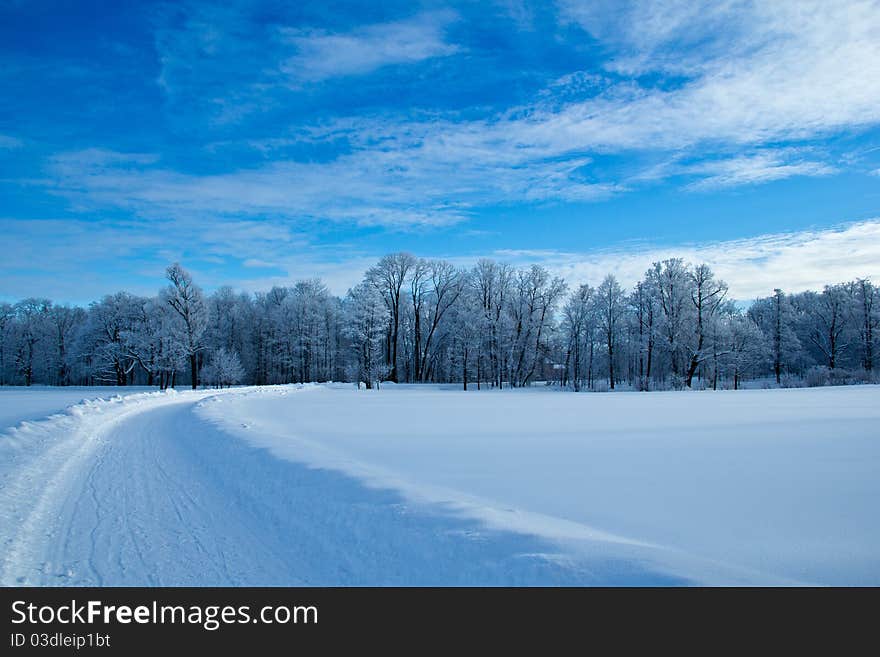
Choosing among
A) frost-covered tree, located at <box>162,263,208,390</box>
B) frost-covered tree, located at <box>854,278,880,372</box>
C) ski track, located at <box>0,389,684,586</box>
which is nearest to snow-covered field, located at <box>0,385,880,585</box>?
ski track, located at <box>0,389,684,586</box>

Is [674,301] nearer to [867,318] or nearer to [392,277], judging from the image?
[867,318]

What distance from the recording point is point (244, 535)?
215 inches

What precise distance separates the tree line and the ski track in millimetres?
38501

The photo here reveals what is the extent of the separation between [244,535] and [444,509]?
2.24 m

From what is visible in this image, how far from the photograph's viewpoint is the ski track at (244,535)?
170 inches

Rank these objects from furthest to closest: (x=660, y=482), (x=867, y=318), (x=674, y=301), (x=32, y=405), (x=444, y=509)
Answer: (x=867, y=318)
(x=674, y=301)
(x=32, y=405)
(x=660, y=482)
(x=444, y=509)

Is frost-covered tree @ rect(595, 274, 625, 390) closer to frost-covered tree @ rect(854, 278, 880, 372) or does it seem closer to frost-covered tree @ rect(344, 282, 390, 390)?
frost-covered tree @ rect(344, 282, 390, 390)

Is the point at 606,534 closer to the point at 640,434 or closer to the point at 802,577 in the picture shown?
the point at 802,577

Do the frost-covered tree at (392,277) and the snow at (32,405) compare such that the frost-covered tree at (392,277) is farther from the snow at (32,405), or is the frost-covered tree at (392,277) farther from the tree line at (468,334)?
the snow at (32,405)

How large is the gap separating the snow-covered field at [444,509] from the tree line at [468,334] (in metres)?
36.4

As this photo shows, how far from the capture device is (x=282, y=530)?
563cm

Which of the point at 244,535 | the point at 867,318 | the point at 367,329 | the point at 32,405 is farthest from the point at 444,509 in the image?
the point at 867,318

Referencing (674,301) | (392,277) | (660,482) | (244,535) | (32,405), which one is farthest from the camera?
(392,277)
